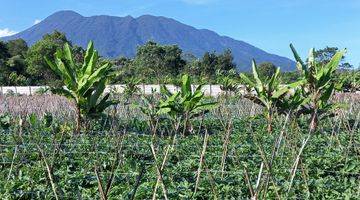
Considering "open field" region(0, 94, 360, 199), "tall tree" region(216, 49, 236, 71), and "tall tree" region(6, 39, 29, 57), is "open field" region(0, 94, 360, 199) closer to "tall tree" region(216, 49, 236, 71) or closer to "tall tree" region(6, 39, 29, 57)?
"tall tree" region(216, 49, 236, 71)

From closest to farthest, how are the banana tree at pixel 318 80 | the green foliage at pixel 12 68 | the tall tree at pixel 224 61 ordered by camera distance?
1. the banana tree at pixel 318 80
2. the green foliage at pixel 12 68
3. the tall tree at pixel 224 61

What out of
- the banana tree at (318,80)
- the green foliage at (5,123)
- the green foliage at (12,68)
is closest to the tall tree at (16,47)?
the green foliage at (12,68)

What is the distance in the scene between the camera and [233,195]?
10.9 feet

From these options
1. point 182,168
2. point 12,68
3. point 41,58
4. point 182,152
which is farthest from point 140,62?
point 182,168

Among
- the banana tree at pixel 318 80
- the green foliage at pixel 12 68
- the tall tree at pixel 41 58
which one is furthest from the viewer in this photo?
the tall tree at pixel 41 58

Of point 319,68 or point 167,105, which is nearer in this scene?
point 167,105

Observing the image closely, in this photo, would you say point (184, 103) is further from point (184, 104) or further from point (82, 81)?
point (82, 81)

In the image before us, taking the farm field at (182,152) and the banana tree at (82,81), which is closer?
the farm field at (182,152)

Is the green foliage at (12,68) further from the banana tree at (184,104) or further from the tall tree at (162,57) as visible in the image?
the banana tree at (184,104)

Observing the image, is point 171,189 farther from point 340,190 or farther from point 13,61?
point 13,61

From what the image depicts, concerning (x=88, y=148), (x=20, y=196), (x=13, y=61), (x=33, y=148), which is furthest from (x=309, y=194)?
(x=13, y=61)

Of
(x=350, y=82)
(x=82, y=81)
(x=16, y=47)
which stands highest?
(x=16, y=47)

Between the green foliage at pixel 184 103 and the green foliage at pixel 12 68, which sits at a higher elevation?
the green foliage at pixel 184 103

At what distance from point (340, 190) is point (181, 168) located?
1167 mm
